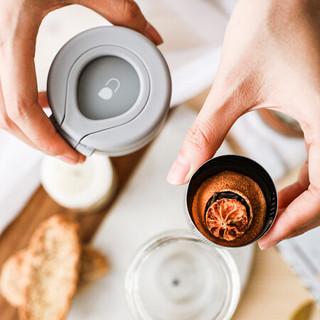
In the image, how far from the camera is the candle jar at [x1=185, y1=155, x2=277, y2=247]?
0.43 metres

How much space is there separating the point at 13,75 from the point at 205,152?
25cm

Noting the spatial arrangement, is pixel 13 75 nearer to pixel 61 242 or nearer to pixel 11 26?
pixel 11 26

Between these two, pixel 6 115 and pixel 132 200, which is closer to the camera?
pixel 6 115

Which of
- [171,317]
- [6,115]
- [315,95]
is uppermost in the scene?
[315,95]

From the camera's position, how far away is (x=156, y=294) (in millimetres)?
619

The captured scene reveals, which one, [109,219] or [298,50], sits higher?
[298,50]

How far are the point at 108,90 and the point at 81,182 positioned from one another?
20 centimetres

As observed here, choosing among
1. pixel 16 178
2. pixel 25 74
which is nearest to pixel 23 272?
pixel 16 178

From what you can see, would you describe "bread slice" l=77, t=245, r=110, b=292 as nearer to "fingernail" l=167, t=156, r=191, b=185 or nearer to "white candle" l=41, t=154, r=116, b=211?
"white candle" l=41, t=154, r=116, b=211

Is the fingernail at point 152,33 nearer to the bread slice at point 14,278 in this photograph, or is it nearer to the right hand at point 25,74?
the right hand at point 25,74

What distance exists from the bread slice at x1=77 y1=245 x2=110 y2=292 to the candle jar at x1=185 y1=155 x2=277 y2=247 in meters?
0.26

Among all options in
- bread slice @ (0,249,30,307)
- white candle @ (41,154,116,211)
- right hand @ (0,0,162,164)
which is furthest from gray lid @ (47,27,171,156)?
bread slice @ (0,249,30,307)

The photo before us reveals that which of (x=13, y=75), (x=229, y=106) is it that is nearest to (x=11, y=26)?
(x=13, y=75)

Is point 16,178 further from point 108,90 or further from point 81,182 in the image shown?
point 108,90
